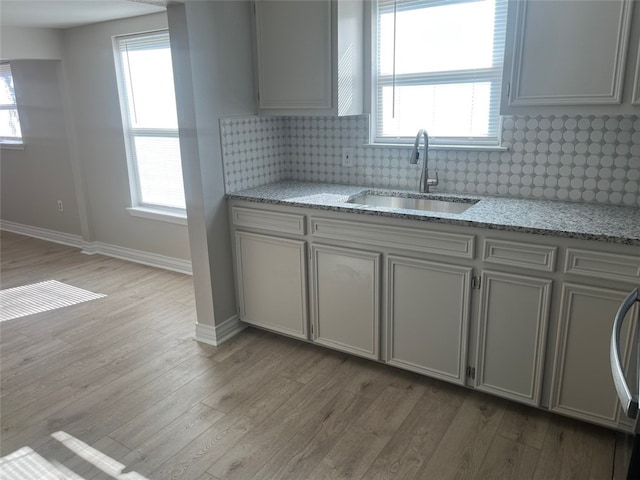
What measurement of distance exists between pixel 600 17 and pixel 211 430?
8.16ft

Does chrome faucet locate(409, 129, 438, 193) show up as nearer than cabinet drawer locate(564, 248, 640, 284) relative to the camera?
No

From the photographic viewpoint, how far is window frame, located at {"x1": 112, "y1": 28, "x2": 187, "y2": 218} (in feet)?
13.5

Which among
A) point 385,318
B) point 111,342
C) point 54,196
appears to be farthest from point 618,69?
point 54,196

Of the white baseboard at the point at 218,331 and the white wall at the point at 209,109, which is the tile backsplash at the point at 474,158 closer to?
the white wall at the point at 209,109

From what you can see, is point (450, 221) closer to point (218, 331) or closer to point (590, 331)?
point (590, 331)

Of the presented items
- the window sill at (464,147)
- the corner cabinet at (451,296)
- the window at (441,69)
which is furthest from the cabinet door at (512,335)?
the window at (441,69)

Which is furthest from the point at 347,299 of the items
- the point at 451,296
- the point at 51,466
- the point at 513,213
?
the point at 51,466

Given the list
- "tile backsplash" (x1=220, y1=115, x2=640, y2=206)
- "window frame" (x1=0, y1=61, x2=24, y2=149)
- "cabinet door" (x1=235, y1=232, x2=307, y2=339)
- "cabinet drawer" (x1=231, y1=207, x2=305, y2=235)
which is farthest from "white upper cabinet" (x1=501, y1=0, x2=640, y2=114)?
"window frame" (x1=0, y1=61, x2=24, y2=149)

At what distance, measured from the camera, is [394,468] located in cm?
202

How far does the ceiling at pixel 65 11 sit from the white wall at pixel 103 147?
181 mm

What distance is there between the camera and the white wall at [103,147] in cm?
424

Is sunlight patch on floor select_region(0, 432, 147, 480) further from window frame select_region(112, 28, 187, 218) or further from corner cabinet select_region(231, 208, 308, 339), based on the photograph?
window frame select_region(112, 28, 187, 218)

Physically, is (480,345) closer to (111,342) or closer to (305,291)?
(305,291)

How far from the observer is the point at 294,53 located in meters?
2.84
